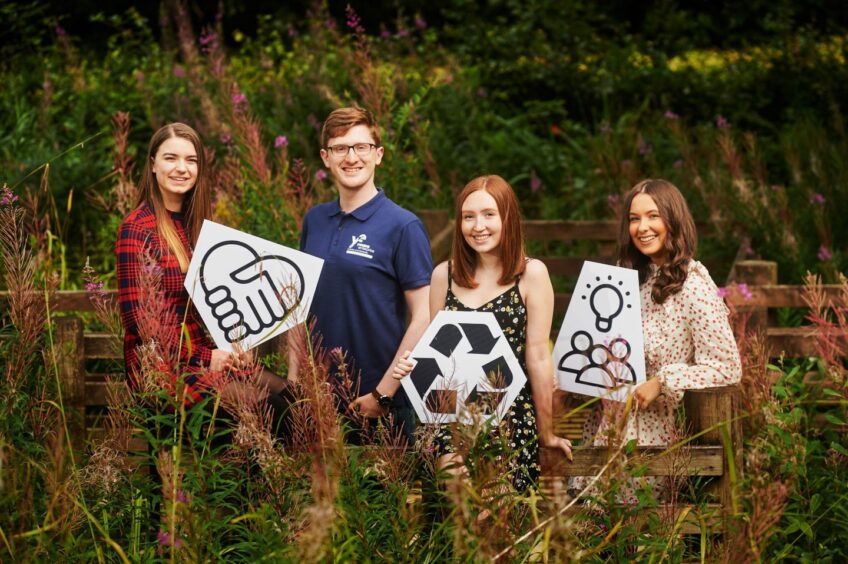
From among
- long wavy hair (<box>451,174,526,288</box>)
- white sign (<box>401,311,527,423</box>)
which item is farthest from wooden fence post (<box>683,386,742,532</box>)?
long wavy hair (<box>451,174,526,288</box>)

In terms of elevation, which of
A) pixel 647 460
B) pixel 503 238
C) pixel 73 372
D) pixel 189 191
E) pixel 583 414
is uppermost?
pixel 189 191

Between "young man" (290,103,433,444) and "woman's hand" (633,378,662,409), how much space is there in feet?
2.65

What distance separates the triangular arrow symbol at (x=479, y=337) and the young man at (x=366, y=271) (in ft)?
1.76

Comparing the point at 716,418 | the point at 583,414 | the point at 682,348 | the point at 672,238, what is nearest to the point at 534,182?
the point at 583,414

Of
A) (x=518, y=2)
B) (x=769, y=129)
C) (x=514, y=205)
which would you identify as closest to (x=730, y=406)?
(x=514, y=205)

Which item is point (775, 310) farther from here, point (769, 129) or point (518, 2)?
point (518, 2)

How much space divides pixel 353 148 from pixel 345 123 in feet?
0.33

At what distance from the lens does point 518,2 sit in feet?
47.2

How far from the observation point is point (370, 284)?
4.07 metres

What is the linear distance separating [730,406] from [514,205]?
39.9 inches

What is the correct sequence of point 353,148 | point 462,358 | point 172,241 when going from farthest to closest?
point 353,148, point 172,241, point 462,358

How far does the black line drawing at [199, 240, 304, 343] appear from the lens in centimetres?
362

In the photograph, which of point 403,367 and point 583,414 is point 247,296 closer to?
point 403,367

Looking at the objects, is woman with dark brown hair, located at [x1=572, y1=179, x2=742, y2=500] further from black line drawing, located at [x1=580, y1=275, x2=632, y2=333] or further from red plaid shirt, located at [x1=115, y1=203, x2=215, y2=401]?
red plaid shirt, located at [x1=115, y1=203, x2=215, y2=401]
